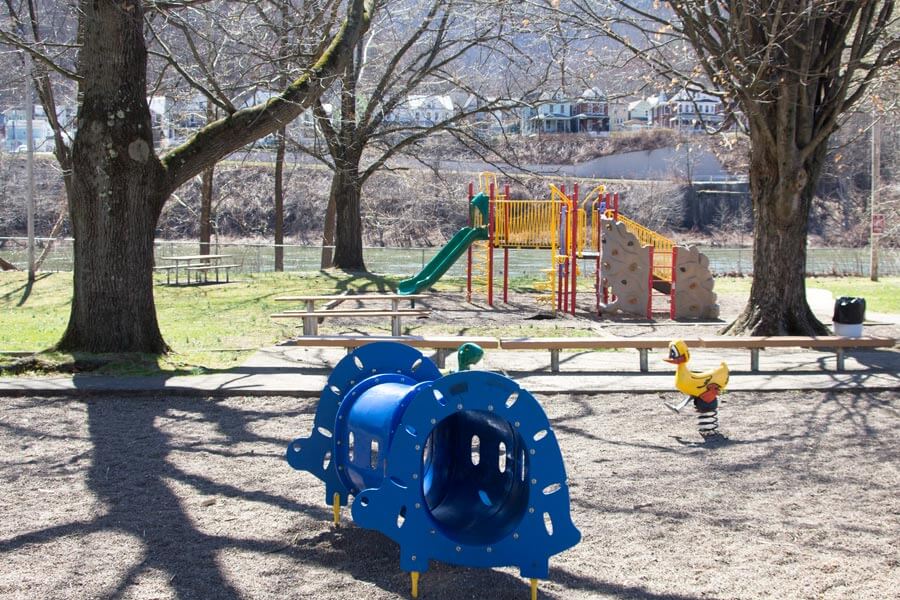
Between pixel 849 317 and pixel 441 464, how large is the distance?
25.1 feet

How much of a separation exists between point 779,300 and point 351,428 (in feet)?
30.3

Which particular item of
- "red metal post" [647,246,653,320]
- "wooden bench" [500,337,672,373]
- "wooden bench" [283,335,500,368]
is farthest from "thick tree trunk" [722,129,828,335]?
"wooden bench" [283,335,500,368]

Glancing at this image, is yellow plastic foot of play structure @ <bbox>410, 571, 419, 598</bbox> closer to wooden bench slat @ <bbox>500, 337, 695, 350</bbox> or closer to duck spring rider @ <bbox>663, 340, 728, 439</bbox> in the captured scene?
duck spring rider @ <bbox>663, 340, 728, 439</bbox>

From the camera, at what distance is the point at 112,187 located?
34.7 feet

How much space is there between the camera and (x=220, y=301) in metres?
18.5

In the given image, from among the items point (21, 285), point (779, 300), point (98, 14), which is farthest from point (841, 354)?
point (21, 285)

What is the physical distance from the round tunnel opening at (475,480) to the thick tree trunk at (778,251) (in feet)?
28.1

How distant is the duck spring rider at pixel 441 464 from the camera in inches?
174

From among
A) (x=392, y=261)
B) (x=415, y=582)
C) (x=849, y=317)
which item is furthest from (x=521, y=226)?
(x=415, y=582)

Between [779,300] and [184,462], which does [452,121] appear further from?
[184,462]

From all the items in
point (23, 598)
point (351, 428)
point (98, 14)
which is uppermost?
point (98, 14)

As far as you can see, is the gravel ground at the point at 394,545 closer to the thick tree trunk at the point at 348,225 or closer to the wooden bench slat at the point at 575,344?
the wooden bench slat at the point at 575,344

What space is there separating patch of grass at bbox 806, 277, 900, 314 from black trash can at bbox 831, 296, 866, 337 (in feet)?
22.3

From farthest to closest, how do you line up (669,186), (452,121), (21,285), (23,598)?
(669,186) < (452,121) < (21,285) < (23,598)
